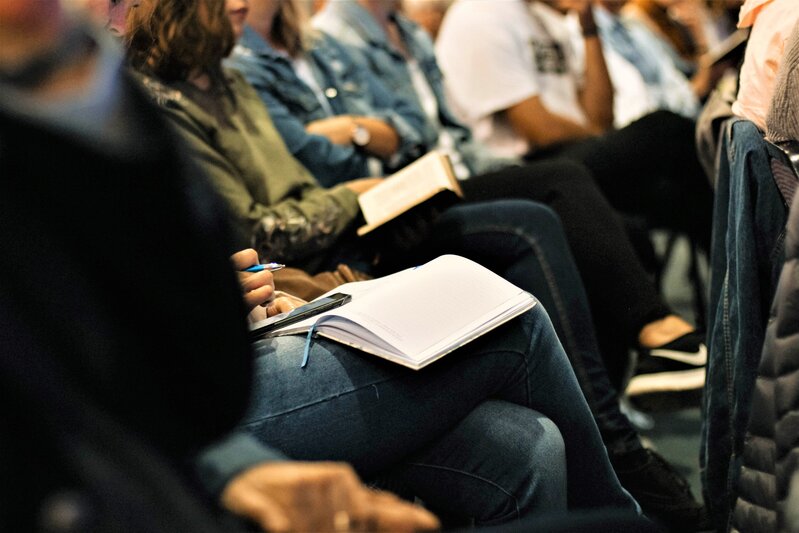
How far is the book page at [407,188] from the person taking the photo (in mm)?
1897

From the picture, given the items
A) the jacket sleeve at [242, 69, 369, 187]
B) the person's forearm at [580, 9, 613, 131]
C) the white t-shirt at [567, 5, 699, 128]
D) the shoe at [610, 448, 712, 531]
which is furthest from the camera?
the white t-shirt at [567, 5, 699, 128]

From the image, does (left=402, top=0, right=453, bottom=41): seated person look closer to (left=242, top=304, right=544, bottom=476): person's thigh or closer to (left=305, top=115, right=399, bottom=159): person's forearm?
(left=305, top=115, right=399, bottom=159): person's forearm

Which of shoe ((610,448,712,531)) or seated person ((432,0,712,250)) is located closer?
shoe ((610,448,712,531))

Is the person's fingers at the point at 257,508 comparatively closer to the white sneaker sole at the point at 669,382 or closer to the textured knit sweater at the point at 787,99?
the textured knit sweater at the point at 787,99

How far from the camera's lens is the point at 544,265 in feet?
6.34

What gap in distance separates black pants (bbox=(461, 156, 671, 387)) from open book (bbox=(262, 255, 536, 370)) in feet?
2.59

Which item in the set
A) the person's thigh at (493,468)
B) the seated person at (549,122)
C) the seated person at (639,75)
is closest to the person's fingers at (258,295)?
the person's thigh at (493,468)

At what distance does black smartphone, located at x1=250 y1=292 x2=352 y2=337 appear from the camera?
1.32 m

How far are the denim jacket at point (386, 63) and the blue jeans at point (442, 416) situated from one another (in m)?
1.42

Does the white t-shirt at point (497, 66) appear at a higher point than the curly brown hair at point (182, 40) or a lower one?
lower

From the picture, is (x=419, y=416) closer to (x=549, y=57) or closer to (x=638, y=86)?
(x=549, y=57)

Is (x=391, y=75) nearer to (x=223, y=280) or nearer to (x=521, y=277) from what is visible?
(x=521, y=277)

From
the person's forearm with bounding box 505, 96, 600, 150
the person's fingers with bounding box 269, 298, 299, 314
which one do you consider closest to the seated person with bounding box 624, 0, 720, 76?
the person's forearm with bounding box 505, 96, 600, 150

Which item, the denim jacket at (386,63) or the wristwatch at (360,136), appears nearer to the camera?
the wristwatch at (360,136)
